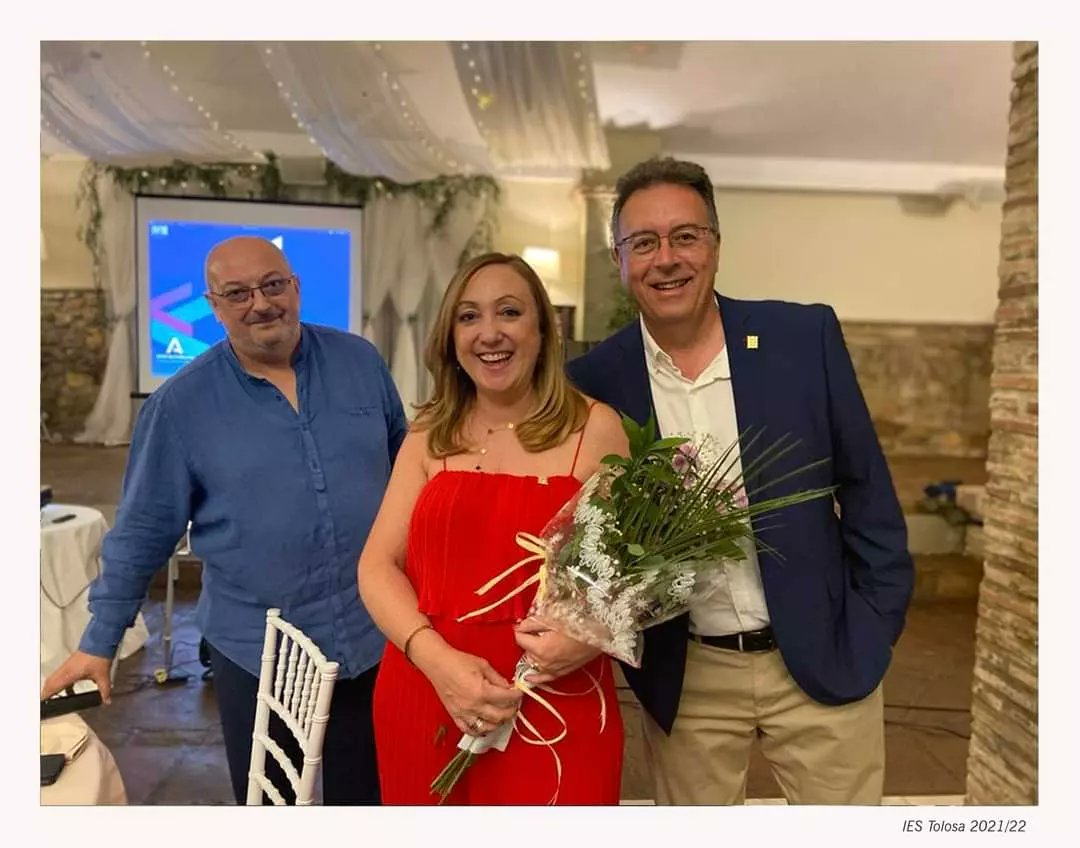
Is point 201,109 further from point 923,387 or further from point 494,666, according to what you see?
point 923,387

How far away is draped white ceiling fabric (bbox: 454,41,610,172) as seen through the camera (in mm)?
1567

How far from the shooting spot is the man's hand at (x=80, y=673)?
1346 millimetres

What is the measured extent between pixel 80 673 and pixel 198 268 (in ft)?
2.99

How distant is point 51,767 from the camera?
1.24 m

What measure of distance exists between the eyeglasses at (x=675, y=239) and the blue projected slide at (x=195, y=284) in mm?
837

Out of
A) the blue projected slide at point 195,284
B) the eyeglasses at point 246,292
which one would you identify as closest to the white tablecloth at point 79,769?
the blue projected slide at point 195,284

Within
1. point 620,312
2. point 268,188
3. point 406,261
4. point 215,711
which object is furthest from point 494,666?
point 215,711

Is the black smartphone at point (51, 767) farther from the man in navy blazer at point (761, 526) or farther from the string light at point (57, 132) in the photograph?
the string light at point (57, 132)

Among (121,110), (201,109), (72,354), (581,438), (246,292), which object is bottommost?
(581,438)

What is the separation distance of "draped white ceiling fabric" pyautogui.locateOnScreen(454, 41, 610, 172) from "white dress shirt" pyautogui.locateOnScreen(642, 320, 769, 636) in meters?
0.77
